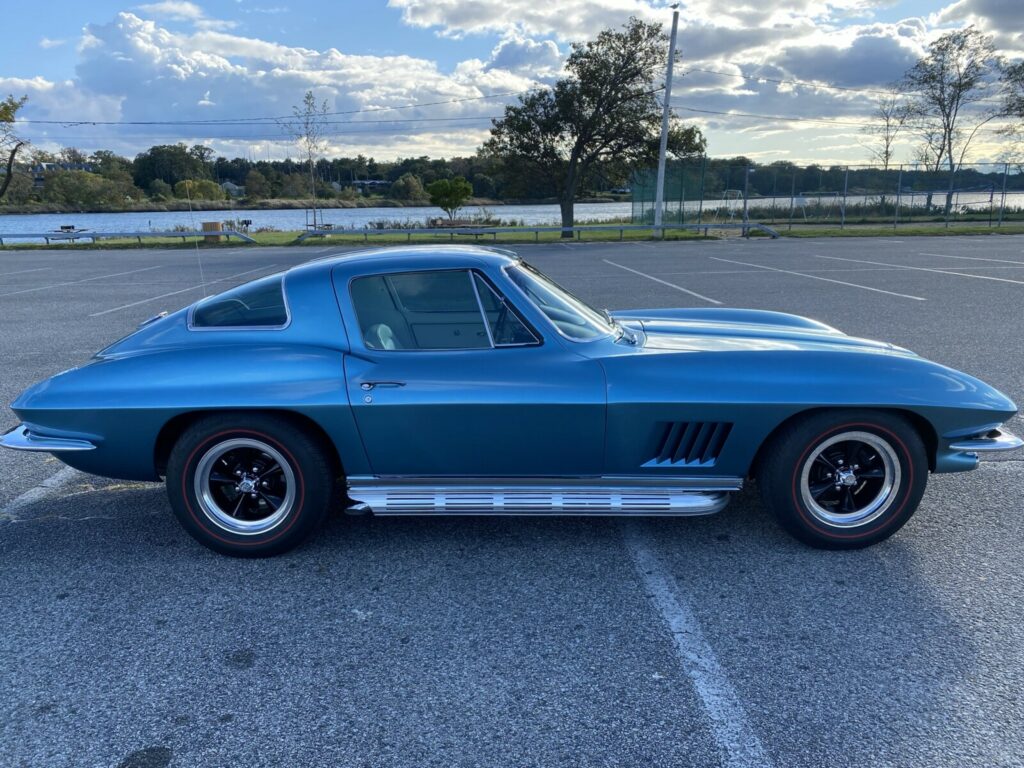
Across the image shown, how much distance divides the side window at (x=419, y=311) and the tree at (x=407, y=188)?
121ft

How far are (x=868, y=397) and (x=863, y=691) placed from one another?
1259 millimetres

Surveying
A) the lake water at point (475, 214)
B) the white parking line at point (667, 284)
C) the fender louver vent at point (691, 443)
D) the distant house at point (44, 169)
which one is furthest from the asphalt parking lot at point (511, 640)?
the distant house at point (44, 169)

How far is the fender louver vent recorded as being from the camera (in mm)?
3131

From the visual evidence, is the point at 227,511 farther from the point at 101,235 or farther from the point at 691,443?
the point at 101,235

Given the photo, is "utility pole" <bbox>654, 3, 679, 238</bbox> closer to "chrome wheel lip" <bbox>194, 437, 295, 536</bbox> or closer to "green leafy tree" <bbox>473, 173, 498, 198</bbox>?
"green leafy tree" <bbox>473, 173, 498, 198</bbox>

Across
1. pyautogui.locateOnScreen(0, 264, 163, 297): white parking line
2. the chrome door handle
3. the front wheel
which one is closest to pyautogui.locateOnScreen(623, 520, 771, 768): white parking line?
the front wheel

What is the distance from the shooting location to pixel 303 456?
317 cm

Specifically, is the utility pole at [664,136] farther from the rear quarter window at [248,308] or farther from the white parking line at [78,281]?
the rear quarter window at [248,308]

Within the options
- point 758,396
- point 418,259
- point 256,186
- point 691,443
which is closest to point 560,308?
point 418,259

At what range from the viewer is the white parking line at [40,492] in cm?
383

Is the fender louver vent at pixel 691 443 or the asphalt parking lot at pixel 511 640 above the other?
the fender louver vent at pixel 691 443

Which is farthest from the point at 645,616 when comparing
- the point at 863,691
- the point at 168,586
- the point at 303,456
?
the point at 168,586

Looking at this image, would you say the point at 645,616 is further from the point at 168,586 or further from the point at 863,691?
the point at 168,586

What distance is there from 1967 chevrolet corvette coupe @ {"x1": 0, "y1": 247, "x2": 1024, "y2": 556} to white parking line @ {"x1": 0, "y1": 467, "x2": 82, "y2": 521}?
2.24ft
